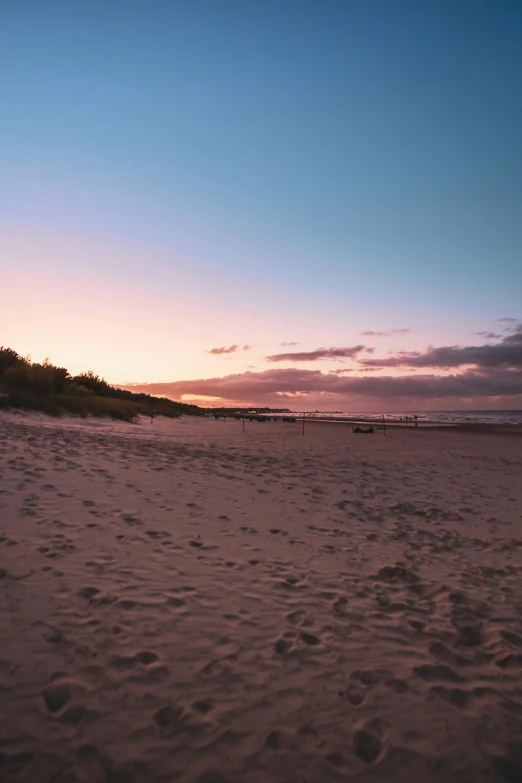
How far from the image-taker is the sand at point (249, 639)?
315 cm

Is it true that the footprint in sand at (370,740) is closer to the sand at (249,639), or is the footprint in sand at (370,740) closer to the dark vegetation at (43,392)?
the sand at (249,639)

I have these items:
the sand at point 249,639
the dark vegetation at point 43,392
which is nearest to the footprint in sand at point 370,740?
the sand at point 249,639

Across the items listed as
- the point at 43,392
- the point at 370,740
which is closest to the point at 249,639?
the point at 370,740

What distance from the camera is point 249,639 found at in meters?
4.54

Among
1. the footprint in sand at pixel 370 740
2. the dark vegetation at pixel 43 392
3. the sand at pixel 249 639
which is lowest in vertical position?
the footprint in sand at pixel 370 740

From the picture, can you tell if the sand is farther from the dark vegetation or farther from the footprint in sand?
the dark vegetation

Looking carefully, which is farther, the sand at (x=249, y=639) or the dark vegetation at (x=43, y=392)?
the dark vegetation at (x=43, y=392)

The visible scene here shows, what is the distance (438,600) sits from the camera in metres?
5.76

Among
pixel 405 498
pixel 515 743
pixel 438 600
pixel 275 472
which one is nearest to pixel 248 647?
pixel 515 743

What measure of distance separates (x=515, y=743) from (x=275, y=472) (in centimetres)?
1063

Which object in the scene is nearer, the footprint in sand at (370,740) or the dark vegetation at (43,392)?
the footprint in sand at (370,740)

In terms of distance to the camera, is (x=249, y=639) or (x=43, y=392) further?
(x=43, y=392)

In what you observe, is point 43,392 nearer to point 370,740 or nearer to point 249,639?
point 249,639

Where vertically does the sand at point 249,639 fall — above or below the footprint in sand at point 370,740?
above
